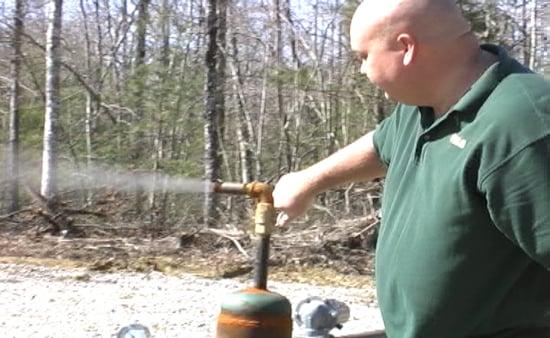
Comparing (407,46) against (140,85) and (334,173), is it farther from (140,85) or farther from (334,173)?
(140,85)

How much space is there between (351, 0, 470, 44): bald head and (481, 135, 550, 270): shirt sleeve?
29 centimetres

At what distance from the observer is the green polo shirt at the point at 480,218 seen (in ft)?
6.00

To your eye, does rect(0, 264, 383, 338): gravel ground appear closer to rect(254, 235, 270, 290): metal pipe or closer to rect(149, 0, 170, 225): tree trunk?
rect(254, 235, 270, 290): metal pipe

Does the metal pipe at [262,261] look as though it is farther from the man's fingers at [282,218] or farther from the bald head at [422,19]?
the bald head at [422,19]

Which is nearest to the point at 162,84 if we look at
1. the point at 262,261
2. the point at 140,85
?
the point at 140,85

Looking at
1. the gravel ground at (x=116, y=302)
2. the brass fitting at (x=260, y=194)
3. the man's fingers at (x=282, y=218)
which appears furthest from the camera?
the gravel ground at (x=116, y=302)

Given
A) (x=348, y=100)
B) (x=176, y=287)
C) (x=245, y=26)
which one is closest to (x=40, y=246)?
(x=176, y=287)

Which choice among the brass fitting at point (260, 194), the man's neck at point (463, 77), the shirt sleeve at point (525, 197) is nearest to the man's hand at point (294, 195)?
the brass fitting at point (260, 194)

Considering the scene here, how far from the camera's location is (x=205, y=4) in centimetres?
1383

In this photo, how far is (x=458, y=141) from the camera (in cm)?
194

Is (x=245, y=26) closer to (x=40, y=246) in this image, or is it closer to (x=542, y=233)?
(x=40, y=246)

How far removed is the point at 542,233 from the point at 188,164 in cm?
1301

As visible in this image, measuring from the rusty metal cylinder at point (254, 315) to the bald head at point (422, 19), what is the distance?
1.28 metres

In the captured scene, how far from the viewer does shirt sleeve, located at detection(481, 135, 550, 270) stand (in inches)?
71.4
